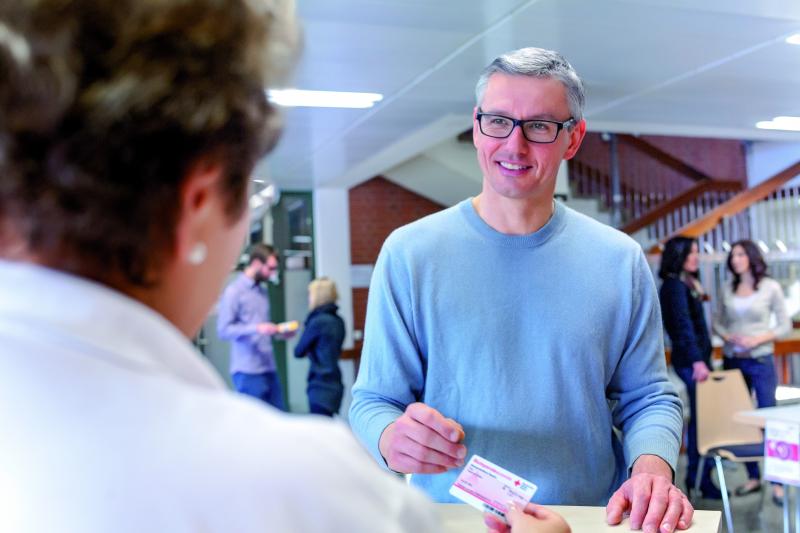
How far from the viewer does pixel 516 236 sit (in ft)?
5.06

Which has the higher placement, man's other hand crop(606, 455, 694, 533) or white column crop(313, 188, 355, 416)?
white column crop(313, 188, 355, 416)

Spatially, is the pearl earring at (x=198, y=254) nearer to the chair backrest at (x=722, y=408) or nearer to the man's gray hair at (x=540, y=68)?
the man's gray hair at (x=540, y=68)

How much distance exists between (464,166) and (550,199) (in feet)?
25.1

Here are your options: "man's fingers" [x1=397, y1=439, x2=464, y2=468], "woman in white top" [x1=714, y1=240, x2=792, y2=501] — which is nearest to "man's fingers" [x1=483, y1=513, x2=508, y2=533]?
"man's fingers" [x1=397, y1=439, x2=464, y2=468]

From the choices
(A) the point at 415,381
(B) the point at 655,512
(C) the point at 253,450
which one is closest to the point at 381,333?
(A) the point at 415,381

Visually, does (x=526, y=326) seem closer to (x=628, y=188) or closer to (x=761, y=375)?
(x=761, y=375)

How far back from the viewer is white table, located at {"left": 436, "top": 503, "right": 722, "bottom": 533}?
1172 mm

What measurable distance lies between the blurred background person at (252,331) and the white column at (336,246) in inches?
129

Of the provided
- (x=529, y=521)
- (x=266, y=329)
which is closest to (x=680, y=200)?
(x=266, y=329)

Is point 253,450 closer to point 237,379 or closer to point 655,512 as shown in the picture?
point 655,512

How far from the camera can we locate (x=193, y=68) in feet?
→ 1.53

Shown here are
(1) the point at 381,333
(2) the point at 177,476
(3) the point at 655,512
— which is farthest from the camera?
(1) the point at 381,333

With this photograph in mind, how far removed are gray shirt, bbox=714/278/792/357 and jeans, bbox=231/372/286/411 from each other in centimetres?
Result: 330

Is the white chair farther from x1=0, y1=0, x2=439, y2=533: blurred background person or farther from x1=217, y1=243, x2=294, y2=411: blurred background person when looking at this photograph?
x1=0, y1=0, x2=439, y2=533: blurred background person
